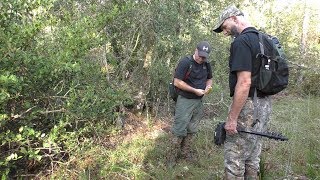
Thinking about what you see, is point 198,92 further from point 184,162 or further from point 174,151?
point 184,162

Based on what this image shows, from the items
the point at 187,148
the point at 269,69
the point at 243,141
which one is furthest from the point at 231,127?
the point at 187,148

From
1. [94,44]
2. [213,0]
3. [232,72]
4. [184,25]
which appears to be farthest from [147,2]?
[232,72]

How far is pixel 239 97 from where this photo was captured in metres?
3.31

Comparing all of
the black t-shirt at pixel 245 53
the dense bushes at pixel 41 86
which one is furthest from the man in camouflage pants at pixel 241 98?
the dense bushes at pixel 41 86

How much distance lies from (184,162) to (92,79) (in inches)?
77.4

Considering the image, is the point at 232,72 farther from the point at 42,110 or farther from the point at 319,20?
the point at 319,20

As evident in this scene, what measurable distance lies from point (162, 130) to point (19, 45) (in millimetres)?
4285

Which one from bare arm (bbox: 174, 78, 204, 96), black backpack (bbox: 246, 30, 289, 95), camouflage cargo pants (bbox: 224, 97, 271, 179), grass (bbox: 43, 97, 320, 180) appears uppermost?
black backpack (bbox: 246, 30, 289, 95)

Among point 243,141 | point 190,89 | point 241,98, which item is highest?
point 241,98

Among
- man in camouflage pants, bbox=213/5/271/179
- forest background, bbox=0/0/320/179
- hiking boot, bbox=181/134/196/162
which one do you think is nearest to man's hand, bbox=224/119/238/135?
man in camouflage pants, bbox=213/5/271/179

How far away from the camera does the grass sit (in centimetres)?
487

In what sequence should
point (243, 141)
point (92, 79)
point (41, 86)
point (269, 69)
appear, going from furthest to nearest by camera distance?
point (92, 79) → point (41, 86) → point (243, 141) → point (269, 69)

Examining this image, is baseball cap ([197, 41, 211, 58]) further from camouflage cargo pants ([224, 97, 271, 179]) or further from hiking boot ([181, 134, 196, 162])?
camouflage cargo pants ([224, 97, 271, 179])

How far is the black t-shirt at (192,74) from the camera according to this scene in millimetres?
5191
